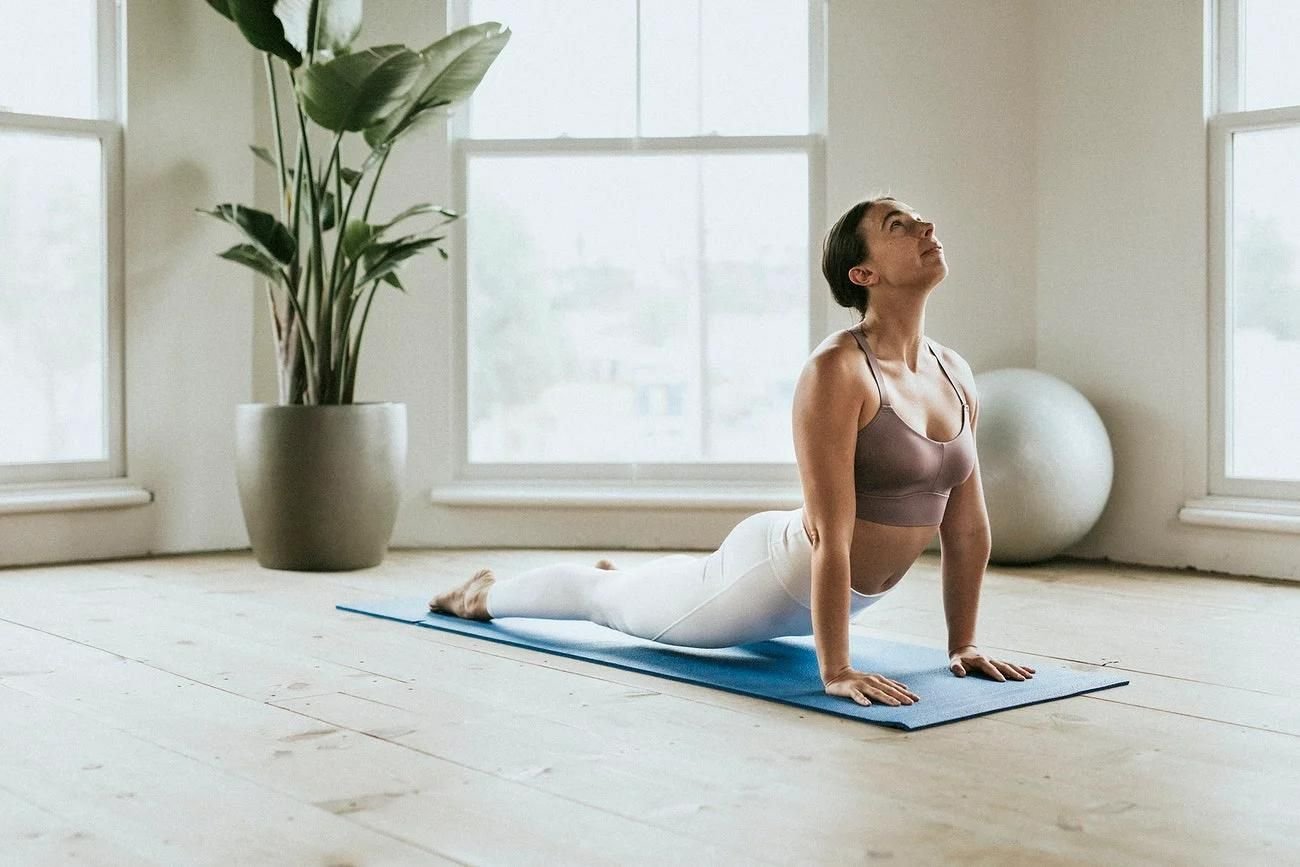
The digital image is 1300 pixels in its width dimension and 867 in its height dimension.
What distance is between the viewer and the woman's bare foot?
3.38 m

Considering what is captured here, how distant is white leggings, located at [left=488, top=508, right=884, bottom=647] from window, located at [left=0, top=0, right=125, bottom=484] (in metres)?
2.30

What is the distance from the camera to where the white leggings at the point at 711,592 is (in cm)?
264

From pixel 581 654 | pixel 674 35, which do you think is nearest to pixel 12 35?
pixel 674 35

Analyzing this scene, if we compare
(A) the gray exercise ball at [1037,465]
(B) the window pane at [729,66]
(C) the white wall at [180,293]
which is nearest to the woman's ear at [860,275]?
(A) the gray exercise ball at [1037,465]

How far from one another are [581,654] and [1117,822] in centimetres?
140

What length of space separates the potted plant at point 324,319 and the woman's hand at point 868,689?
227 cm

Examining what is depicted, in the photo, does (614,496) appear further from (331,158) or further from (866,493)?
(866,493)

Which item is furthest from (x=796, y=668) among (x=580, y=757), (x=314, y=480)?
(x=314, y=480)

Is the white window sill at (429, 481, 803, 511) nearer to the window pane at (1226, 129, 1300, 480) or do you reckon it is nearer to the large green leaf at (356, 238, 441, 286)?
the large green leaf at (356, 238, 441, 286)

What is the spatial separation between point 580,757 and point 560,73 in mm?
3427

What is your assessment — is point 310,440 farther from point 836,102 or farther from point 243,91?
point 836,102

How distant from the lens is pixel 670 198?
5016 mm

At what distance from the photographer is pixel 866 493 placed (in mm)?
2578

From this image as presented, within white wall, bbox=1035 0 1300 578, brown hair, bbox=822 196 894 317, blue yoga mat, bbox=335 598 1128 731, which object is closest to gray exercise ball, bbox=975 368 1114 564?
white wall, bbox=1035 0 1300 578
